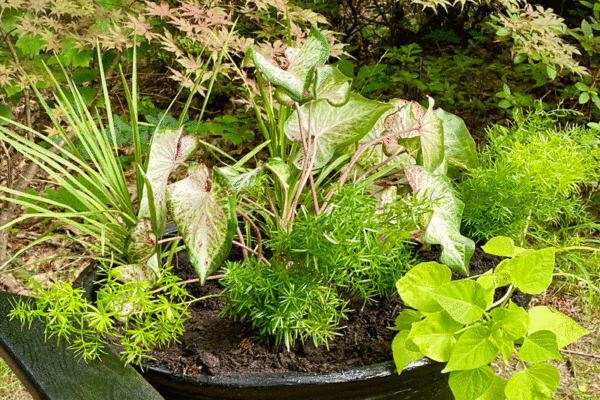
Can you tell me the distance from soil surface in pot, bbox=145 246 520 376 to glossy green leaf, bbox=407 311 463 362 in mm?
138

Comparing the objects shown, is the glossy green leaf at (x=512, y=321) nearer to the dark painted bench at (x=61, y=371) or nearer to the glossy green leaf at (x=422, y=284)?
the glossy green leaf at (x=422, y=284)

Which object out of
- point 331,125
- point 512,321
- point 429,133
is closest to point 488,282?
point 512,321

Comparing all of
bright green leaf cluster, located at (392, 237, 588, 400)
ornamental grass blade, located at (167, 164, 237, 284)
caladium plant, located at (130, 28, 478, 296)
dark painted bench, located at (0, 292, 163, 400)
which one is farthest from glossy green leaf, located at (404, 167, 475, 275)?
dark painted bench, located at (0, 292, 163, 400)

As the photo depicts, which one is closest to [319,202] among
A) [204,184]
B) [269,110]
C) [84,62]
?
[269,110]

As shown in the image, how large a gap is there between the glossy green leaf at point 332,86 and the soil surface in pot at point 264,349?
0.41m

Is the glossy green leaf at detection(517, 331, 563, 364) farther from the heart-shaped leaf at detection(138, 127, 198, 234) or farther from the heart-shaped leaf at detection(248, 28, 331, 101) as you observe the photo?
the heart-shaped leaf at detection(138, 127, 198, 234)

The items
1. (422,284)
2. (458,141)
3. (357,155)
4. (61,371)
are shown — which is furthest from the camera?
(458,141)

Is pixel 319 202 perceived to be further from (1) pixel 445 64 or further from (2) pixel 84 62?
(1) pixel 445 64

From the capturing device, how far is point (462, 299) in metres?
0.93

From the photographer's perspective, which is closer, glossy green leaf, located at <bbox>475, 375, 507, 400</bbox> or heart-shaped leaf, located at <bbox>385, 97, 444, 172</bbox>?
glossy green leaf, located at <bbox>475, 375, 507, 400</bbox>

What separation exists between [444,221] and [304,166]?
29 cm

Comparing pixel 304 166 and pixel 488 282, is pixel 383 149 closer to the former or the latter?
pixel 304 166

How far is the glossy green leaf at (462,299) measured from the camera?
91cm

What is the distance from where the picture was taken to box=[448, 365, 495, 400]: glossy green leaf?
91 centimetres
